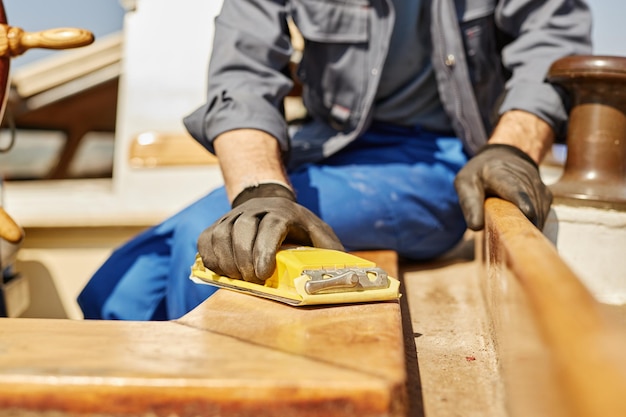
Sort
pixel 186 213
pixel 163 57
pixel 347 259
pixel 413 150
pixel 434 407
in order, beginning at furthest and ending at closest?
pixel 163 57 → pixel 413 150 → pixel 186 213 → pixel 347 259 → pixel 434 407

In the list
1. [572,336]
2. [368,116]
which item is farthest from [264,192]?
[572,336]

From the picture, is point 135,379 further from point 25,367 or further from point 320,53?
point 320,53

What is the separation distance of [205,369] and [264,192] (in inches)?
24.4

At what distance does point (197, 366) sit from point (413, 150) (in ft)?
3.55

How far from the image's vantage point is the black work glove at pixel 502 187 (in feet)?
3.92

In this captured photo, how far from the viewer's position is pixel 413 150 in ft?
5.58

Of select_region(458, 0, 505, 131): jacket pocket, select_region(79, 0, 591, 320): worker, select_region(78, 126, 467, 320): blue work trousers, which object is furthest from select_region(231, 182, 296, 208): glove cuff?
select_region(458, 0, 505, 131): jacket pocket

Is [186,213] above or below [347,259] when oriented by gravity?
below

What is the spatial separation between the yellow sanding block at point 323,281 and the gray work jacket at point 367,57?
19.9 inches

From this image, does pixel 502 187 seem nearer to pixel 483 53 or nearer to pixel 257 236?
pixel 257 236

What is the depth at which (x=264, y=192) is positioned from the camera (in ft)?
4.25

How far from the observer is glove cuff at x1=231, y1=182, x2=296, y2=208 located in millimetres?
1292

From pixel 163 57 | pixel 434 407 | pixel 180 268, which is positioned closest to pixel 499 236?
pixel 434 407

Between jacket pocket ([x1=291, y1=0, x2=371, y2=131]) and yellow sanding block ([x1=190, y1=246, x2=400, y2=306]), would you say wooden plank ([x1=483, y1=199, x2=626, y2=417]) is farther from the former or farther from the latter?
jacket pocket ([x1=291, y1=0, x2=371, y2=131])
